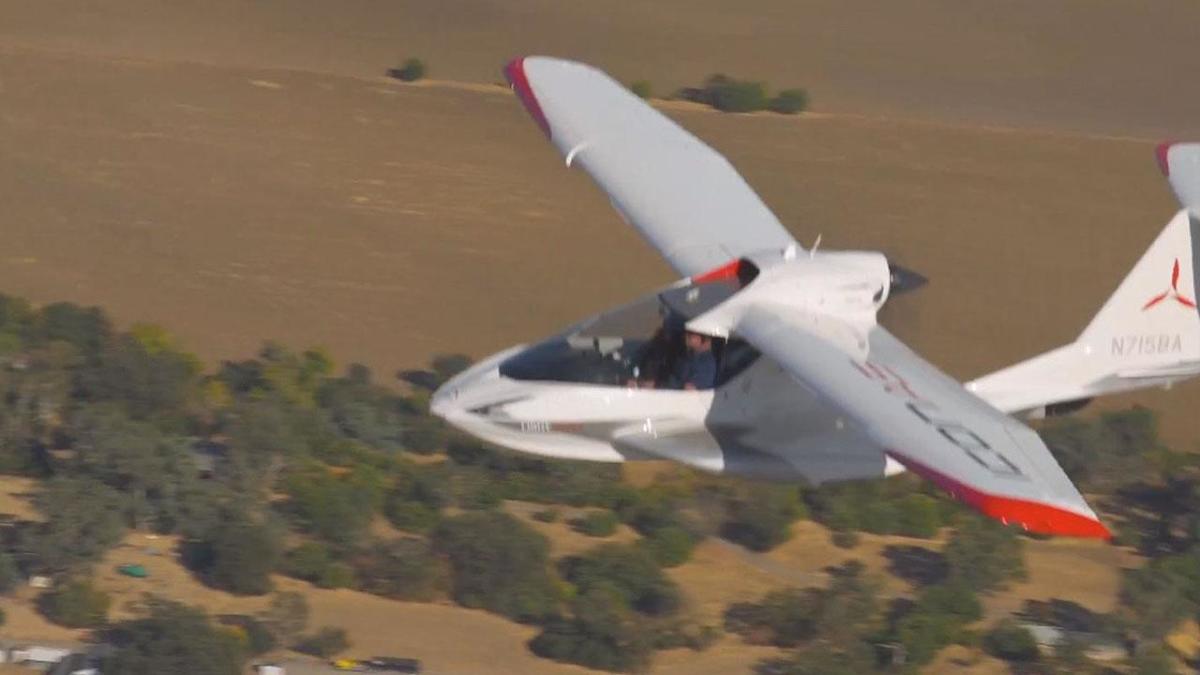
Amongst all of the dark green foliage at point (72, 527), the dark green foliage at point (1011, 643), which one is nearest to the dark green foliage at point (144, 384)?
the dark green foliage at point (72, 527)

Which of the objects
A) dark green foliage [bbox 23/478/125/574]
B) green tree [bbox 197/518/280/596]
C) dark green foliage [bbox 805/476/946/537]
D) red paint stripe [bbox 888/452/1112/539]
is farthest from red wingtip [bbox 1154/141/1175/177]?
dark green foliage [bbox 23/478/125/574]

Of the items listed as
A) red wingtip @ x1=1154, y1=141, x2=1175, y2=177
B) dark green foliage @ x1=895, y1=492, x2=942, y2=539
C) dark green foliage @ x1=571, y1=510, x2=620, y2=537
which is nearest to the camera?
red wingtip @ x1=1154, y1=141, x2=1175, y2=177

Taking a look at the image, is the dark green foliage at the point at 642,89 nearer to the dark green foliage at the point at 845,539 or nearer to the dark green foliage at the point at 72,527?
the dark green foliage at the point at 845,539

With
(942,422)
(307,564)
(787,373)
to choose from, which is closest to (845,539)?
(307,564)

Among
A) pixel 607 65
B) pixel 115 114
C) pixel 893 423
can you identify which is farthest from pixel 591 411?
pixel 607 65

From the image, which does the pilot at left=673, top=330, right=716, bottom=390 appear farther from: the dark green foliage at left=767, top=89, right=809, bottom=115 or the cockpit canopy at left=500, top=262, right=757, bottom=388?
the dark green foliage at left=767, top=89, right=809, bottom=115

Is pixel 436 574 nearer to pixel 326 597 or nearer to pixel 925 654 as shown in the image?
pixel 326 597
